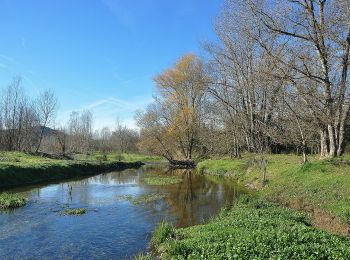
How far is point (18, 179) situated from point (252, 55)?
87.4 feet

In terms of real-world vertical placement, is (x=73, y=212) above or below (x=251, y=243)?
below

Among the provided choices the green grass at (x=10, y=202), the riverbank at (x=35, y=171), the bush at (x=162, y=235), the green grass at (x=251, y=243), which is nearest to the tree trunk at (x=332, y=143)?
the green grass at (x=251, y=243)

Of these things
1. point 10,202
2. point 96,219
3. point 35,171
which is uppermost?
point 35,171

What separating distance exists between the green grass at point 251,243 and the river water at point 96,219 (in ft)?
6.95

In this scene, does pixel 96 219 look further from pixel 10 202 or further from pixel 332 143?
pixel 332 143

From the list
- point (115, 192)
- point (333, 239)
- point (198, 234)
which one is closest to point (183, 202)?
point (115, 192)

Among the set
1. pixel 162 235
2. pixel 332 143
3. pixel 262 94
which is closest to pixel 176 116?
pixel 262 94

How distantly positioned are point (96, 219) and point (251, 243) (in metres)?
10.7

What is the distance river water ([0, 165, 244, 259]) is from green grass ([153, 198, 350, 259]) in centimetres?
212

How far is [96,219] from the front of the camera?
1889cm

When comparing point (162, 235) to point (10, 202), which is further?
point (10, 202)

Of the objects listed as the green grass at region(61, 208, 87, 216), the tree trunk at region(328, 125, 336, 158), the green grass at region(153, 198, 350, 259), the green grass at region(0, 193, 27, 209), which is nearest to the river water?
the green grass at region(61, 208, 87, 216)

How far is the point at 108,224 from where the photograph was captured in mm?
17750

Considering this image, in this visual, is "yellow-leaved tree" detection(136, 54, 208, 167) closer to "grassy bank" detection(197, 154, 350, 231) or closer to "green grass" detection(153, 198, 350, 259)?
"grassy bank" detection(197, 154, 350, 231)
